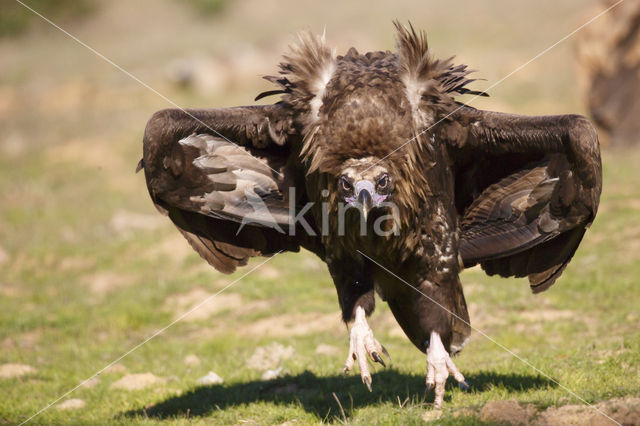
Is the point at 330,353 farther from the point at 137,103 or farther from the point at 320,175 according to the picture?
the point at 137,103

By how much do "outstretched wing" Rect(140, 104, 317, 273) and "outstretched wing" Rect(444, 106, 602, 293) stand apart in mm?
1314

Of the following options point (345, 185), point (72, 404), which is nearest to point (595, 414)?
point (345, 185)

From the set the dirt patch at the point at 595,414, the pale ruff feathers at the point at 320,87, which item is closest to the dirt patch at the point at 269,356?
the pale ruff feathers at the point at 320,87

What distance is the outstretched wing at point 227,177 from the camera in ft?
19.2

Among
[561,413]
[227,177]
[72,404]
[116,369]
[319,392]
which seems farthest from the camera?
[116,369]

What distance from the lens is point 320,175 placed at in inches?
209

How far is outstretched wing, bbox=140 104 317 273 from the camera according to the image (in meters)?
5.84

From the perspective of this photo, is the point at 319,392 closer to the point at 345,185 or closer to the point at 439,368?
the point at 439,368

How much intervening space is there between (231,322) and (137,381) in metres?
2.19

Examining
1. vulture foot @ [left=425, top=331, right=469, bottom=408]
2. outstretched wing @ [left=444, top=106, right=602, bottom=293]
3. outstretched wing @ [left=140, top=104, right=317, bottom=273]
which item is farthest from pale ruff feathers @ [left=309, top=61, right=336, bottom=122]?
vulture foot @ [left=425, top=331, right=469, bottom=408]

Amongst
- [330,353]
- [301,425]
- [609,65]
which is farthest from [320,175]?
[609,65]

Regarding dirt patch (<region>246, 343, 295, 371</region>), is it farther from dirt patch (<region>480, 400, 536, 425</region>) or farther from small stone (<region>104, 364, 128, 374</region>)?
dirt patch (<region>480, 400, 536, 425</region>)

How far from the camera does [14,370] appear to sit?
7.97 m

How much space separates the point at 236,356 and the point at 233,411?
198 centimetres
